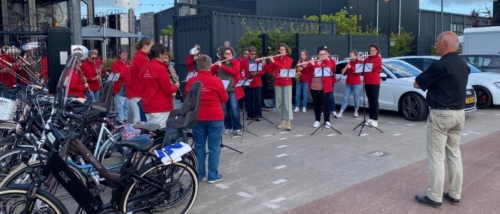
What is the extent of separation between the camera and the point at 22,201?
4.10 metres

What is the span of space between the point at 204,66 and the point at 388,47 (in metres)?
14.4

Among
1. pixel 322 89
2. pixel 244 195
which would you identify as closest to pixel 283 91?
pixel 322 89

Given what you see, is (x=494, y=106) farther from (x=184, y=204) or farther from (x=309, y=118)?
(x=184, y=204)

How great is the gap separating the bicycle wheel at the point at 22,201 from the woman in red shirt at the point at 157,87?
2608mm

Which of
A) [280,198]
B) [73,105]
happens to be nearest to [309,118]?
[280,198]

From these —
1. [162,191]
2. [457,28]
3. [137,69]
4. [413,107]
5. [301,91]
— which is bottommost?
[162,191]

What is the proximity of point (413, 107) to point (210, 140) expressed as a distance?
6548 mm

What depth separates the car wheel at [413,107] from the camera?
1098 centimetres

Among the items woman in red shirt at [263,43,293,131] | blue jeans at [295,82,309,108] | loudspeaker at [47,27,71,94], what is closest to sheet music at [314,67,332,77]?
woman in red shirt at [263,43,293,131]

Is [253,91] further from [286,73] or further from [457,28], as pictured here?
[457,28]

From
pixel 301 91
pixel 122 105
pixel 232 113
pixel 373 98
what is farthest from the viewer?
pixel 301 91

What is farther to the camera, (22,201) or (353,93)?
(353,93)

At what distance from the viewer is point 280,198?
5867 mm

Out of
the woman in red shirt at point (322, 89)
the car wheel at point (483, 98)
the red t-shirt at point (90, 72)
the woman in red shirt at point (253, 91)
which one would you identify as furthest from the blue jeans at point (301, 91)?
the red t-shirt at point (90, 72)
